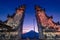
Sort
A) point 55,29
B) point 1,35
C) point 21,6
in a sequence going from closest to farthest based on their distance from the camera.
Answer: point 1,35 < point 55,29 < point 21,6

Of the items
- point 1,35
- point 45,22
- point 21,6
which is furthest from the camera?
point 21,6

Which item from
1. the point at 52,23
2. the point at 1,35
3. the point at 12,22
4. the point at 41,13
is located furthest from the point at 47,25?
the point at 1,35

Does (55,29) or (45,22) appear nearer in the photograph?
(55,29)

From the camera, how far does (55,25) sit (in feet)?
98.6

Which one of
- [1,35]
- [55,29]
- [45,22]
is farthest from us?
[45,22]

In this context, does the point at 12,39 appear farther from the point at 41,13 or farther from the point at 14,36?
the point at 41,13

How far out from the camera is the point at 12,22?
3105cm

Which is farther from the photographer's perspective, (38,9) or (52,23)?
(38,9)

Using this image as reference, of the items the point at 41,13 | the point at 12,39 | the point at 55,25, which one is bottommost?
the point at 12,39

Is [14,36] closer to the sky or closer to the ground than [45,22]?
closer to the ground

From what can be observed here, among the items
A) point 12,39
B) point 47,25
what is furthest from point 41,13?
point 12,39

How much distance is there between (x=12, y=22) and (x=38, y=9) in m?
6.23

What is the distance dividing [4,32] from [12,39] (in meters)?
1.67

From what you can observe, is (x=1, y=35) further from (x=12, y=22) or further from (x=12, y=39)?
(x=12, y=22)
